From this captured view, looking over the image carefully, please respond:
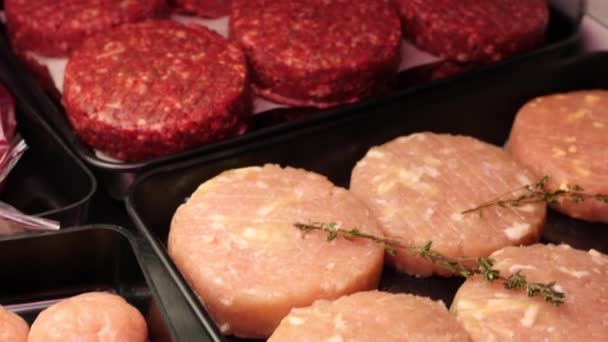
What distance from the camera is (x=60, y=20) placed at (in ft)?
7.83

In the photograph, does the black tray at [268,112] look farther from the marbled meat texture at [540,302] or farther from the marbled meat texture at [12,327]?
the marbled meat texture at [540,302]

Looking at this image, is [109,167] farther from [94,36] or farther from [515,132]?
[515,132]

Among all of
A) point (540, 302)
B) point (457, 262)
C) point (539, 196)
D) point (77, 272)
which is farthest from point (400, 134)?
point (77, 272)

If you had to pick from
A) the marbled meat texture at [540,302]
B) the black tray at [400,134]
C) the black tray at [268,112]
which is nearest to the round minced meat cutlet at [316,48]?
the black tray at [268,112]

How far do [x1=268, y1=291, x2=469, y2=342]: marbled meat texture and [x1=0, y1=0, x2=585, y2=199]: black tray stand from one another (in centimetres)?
57

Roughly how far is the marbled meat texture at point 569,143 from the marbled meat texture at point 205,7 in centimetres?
98

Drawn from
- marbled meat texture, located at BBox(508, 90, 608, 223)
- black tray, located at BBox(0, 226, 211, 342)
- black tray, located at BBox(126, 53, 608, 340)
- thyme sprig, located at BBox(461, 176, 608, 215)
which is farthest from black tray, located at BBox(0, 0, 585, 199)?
thyme sprig, located at BBox(461, 176, 608, 215)

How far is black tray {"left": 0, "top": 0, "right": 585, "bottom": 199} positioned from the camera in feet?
6.63

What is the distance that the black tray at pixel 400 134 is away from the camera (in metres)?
1.94

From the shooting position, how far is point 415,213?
194 centimetres

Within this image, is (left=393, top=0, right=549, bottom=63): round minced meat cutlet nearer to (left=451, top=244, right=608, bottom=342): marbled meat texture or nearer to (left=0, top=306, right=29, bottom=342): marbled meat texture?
(left=451, top=244, right=608, bottom=342): marbled meat texture

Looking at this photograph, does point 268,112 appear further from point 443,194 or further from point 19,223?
point 19,223

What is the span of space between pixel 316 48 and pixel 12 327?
1.13 m

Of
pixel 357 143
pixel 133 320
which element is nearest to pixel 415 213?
pixel 357 143
